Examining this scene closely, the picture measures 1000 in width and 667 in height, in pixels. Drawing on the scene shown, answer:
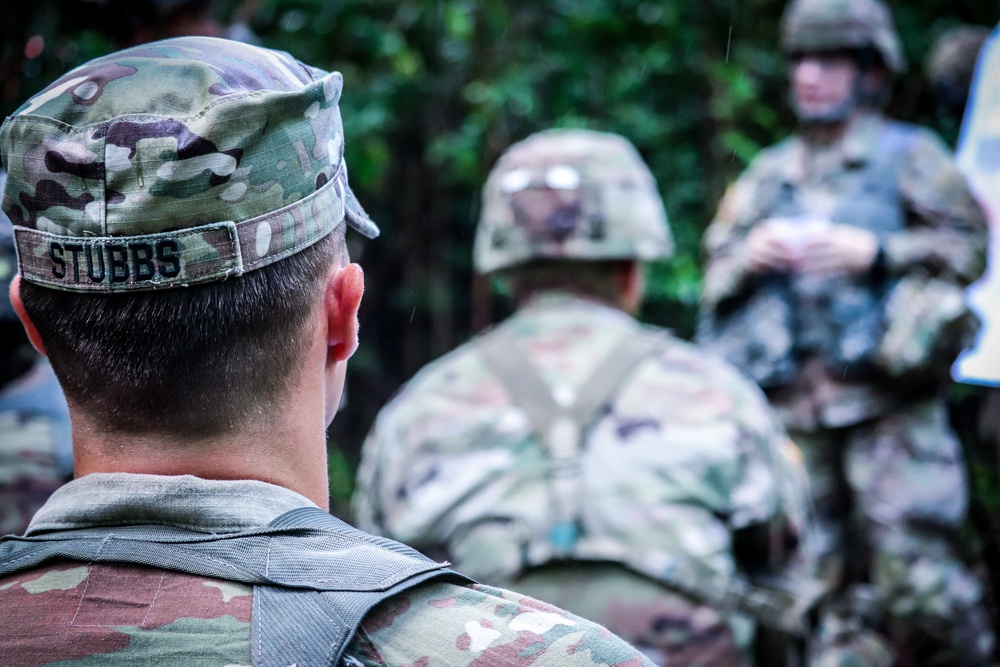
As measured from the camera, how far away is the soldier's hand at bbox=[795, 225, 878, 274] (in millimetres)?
4465

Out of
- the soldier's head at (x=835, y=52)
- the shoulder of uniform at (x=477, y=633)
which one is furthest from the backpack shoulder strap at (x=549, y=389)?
the soldier's head at (x=835, y=52)

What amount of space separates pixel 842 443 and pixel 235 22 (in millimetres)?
3565

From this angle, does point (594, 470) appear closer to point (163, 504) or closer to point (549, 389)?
point (549, 389)

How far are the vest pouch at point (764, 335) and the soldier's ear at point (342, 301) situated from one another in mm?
3702

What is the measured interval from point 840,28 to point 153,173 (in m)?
4.18

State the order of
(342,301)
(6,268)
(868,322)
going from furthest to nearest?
(868,322)
(6,268)
(342,301)

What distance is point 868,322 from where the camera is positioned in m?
4.56

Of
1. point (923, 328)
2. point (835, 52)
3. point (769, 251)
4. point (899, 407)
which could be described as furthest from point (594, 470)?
point (835, 52)

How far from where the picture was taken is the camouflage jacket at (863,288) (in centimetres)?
447

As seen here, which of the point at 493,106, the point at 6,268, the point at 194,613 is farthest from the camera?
the point at 493,106

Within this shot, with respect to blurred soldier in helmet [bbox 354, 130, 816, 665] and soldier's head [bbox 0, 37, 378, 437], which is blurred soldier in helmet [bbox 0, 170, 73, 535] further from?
soldier's head [bbox 0, 37, 378, 437]

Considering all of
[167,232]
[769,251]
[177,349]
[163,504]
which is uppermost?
[167,232]

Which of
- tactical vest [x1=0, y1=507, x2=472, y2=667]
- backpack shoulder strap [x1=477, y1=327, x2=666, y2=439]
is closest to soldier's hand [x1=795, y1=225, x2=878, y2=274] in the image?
backpack shoulder strap [x1=477, y1=327, x2=666, y2=439]

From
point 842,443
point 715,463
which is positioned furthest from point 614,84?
point 715,463
